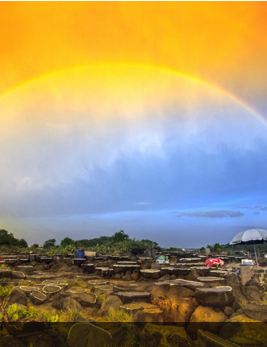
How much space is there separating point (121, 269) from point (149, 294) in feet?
16.8

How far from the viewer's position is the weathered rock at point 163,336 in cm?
468

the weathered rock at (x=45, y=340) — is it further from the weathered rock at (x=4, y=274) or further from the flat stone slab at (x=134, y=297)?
the weathered rock at (x=4, y=274)

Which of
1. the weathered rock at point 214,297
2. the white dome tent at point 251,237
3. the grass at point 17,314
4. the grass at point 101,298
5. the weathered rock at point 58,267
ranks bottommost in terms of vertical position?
the weathered rock at point 58,267

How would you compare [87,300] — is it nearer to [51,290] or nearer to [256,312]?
[51,290]

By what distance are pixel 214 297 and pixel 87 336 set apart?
316 centimetres

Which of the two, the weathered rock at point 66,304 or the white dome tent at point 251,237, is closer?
Result: the weathered rock at point 66,304

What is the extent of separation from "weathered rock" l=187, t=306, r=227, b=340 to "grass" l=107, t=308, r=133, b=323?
1.47 metres

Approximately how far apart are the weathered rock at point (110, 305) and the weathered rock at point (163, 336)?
1.35 meters

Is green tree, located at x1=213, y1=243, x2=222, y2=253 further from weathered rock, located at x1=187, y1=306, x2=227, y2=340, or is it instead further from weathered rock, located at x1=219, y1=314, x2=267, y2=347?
weathered rock, located at x1=219, y1=314, x2=267, y2=347

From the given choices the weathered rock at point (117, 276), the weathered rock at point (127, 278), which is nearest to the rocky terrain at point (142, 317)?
the weathered rock at point (127, 278)

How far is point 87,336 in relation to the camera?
4629 mm

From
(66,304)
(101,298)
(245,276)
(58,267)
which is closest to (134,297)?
(101,298)

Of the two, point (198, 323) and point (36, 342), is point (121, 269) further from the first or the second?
point (36, 342)

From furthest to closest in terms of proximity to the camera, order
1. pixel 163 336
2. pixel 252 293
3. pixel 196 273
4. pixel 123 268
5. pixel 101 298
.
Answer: pixel 123 268
pixel 196 273
pixel 101 298
pixel 252 293
pixel 163 336
